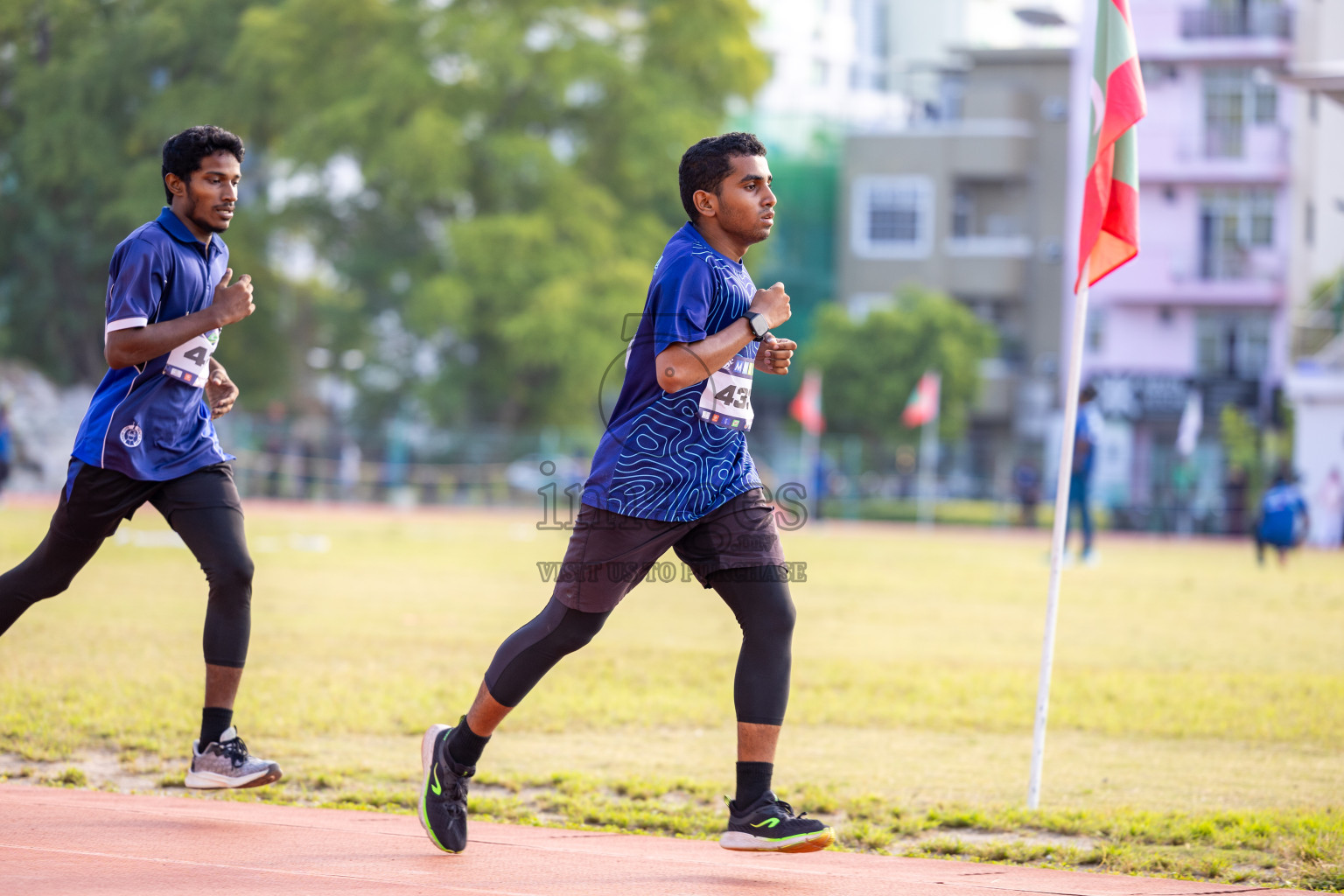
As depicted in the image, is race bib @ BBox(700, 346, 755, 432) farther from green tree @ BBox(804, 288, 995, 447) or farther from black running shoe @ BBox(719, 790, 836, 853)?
green tree @ BBox(804, 288, 995, 447)

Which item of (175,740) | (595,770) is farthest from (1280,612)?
(175,740)

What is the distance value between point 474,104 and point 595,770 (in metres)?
36.0

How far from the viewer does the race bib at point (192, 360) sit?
4926mm

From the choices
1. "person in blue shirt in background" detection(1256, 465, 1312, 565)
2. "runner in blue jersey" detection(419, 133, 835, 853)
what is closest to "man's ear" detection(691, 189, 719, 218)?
"runner in blue jersey" detection(419, 133, 835, 853)

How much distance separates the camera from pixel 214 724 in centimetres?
502

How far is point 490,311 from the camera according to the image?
134 ft

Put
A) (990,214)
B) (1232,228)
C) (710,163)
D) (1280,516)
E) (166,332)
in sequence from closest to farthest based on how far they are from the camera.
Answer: (710,163) < (166,332) < (1280,516) < (1232,228) < (990,214)

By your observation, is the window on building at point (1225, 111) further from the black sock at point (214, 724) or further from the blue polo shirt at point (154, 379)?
the black sock at point (214, 724)

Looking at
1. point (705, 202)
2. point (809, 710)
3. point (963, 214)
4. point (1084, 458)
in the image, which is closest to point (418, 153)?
point (963, 214)

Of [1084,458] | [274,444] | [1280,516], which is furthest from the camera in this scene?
[274,444]

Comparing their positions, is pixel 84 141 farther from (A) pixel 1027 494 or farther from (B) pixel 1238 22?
(B) pixel 1238 22

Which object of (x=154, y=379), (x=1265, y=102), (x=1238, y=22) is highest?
(x=1238, y=22)

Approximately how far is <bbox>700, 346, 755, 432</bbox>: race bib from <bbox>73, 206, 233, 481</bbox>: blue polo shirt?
1636 mm

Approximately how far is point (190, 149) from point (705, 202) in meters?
1.73
